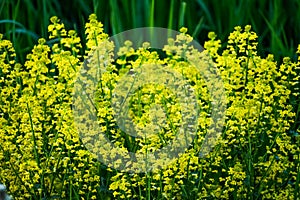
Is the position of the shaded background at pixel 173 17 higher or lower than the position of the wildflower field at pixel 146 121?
higher

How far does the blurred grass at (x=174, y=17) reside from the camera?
13.7 ft

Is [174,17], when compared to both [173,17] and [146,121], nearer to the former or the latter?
[173,17]

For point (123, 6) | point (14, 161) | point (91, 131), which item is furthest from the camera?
point (123, 6)

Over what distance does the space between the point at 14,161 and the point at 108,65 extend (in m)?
0.60

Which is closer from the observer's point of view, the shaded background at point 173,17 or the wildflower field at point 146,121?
the wildflower field at point 146,121

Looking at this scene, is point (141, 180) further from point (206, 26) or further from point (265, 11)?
point (265, 11)

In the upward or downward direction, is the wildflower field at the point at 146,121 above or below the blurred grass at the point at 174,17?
below

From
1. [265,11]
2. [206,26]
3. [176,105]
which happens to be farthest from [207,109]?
[265,11]

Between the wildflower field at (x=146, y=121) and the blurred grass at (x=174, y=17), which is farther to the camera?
the blurred grass at (x=174, y=17)

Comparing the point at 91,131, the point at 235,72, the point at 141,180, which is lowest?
the point at 141,180

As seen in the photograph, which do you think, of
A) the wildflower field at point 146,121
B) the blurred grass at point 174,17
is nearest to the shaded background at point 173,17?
the blurred grass at point 174,17

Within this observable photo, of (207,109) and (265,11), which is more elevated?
(265,11)

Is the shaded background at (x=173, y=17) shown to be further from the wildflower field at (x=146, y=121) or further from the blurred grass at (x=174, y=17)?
the wildflower field at (x=146, y=121)

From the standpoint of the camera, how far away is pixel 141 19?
4.52 metres
